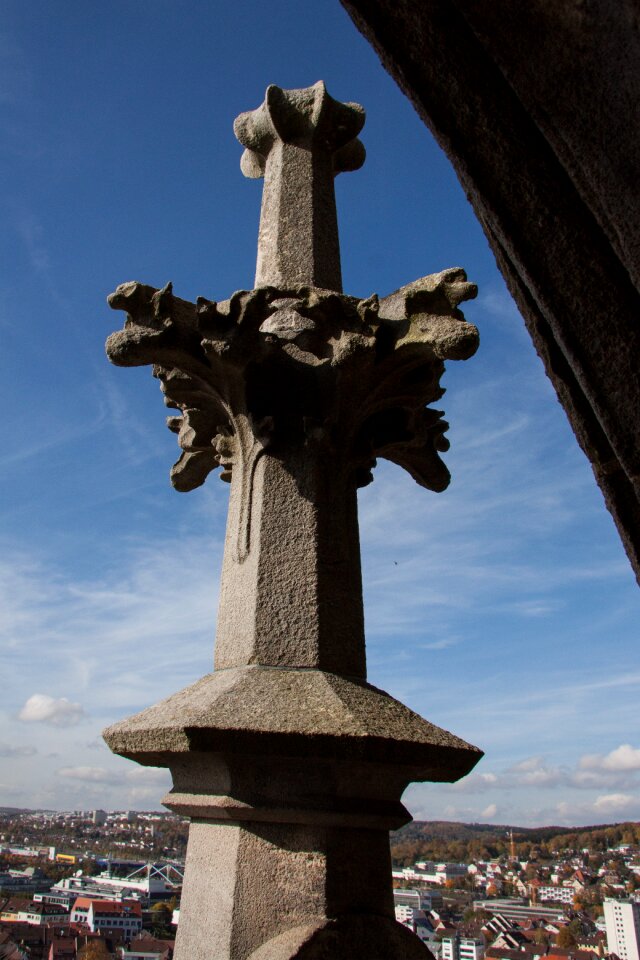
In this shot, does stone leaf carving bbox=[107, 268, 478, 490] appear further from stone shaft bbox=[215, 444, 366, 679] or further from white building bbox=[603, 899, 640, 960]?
white building bbox=[603, 899, 640, 960]

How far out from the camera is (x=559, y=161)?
1.57 meters

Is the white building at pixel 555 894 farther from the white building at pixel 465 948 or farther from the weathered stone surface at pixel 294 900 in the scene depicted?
the weathered stone surface at pixel 294 900

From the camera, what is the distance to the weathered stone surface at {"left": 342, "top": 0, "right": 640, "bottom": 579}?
54.0 inches

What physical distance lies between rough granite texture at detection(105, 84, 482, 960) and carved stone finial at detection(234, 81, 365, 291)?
0.02 metres

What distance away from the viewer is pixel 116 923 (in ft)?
94.0

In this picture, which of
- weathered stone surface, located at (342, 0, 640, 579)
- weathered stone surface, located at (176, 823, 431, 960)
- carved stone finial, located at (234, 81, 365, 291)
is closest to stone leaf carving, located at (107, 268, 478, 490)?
carved stone finial, located at (234, 81, 365, 291)

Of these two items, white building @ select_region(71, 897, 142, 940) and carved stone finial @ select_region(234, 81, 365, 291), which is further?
white building @ select_region(71, 897, 142, 940)

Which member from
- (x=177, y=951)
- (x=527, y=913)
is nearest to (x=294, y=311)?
(x=177, y=951)

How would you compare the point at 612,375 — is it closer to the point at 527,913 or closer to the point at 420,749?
the point at 420,749

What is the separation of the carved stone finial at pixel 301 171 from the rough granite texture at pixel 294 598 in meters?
0.02

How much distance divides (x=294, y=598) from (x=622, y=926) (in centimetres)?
2114

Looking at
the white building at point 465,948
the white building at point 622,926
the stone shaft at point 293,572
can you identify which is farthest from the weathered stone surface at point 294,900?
the white building at point 622,926

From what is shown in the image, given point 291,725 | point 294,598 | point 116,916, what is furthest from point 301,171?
point 116,916

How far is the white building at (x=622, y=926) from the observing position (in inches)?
703
